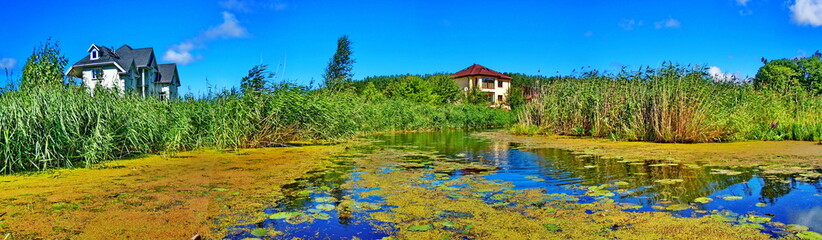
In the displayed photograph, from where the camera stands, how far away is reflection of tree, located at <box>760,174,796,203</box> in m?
4.54

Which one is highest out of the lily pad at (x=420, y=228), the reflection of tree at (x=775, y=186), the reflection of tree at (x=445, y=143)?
the reflection of tree at (x=445, y=143)

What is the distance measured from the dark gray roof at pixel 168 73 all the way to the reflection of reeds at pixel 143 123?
105 ft

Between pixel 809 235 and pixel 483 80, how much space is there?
2062 inches

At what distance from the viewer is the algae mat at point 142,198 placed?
3617 mm

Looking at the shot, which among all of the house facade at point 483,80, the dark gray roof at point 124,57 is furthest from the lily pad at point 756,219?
the house facade at point 483,80

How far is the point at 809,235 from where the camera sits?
10.2 ft

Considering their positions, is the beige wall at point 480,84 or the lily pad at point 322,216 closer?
the lily pad at point 322,216

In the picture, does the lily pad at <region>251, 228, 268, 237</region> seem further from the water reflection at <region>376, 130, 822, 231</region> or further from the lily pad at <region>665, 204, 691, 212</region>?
the lily pad at <region>665, 204, 691, 212</region>

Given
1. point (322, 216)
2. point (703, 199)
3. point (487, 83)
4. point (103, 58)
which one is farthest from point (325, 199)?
point (487, 83)

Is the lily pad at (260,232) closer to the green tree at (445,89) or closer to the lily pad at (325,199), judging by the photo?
the lily pad at (325,199)

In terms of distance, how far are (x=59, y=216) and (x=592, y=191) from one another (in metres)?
4.52

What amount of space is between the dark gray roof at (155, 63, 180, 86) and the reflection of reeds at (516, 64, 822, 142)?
35662mm

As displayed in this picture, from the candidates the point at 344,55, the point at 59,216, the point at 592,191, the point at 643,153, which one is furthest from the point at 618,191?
the point at 344,55

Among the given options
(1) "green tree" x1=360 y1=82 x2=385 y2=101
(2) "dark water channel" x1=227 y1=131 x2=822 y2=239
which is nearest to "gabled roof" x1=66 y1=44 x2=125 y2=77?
(1) "green tree" x1=360 y1=82 x2=385 y2=101
